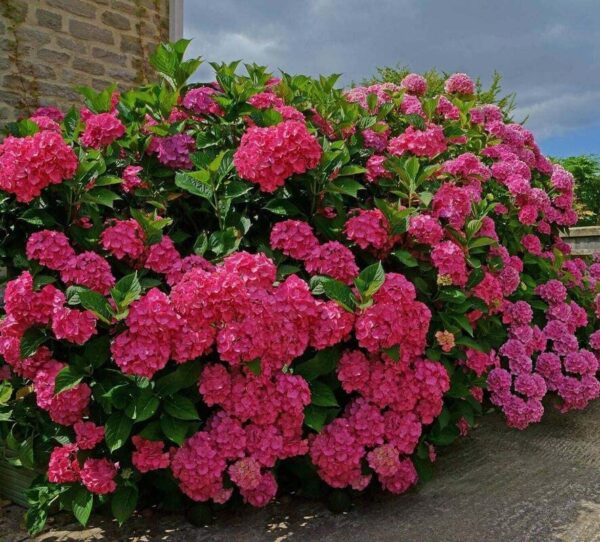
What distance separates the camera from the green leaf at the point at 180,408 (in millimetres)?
2562

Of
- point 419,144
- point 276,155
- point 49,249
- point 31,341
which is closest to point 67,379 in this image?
point 31,341

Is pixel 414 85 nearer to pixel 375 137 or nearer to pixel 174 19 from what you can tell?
pixel 375 137

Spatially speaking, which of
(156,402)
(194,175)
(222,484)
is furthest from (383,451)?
(194,175)

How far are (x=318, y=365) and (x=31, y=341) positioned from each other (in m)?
1.18

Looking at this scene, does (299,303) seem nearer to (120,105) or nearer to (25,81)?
(120,105)

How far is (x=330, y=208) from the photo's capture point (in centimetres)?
314

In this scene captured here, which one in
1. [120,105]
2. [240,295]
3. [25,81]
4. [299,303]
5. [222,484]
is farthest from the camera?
[25,81]

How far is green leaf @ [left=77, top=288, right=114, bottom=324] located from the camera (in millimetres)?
2494

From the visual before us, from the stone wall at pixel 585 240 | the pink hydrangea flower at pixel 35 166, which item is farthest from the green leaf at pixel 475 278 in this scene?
the stone wall at pixel 585 240

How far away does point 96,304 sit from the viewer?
2512 millimetres

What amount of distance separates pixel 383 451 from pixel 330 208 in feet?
3.70

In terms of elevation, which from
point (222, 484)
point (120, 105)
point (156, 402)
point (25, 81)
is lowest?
point (222, 484)

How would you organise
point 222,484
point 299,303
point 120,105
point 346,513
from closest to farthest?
point 299,303 < point 222,484 < point 346,513 < point 120,105

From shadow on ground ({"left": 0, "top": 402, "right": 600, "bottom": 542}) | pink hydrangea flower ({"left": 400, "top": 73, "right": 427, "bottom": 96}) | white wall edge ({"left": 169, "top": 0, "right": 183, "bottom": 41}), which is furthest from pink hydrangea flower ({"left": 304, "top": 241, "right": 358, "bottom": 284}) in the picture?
white wall edge ({"left": 169, "top": 0, "right": 183, "bottom": 41})
